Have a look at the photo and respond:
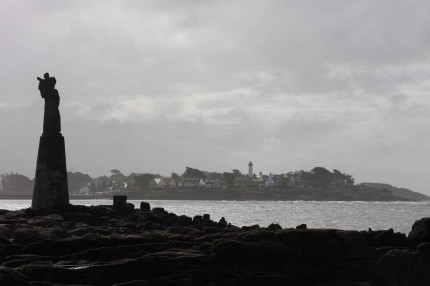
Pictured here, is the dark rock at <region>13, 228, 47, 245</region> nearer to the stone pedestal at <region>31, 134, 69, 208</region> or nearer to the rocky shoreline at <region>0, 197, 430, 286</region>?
the rocky shoreline at <region>0, 197, 430, 286</region>

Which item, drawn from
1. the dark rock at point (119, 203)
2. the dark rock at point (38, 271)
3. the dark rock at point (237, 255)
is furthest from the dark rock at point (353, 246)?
the dark rock at point (119, 203)

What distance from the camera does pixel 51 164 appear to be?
24.3 m

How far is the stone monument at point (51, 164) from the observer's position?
79.7ft

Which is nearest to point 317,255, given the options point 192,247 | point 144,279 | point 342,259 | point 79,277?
point 342,259

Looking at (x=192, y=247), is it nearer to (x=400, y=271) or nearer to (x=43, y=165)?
(x=400, y=271)

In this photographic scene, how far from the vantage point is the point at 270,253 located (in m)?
12.6

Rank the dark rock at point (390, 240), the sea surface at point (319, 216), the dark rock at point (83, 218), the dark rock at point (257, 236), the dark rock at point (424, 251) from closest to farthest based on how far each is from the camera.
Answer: the dark rock at point (257, 236)
the dark rock at point (424, 251)
the dark rock at point (390, 240)
the dark rock at point (83, 218)
the sea surface at point (319, 216)

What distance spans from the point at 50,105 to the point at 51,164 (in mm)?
2171

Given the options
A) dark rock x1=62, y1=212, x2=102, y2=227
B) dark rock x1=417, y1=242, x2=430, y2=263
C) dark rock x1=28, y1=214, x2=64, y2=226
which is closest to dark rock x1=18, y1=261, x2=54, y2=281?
dark rock x1=28, y1=214, x2=64, y2=226

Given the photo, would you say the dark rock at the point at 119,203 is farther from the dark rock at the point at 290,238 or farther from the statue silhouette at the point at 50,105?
the dark rock at the point at 290,238

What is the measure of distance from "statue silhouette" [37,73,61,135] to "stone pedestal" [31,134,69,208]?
330 mm

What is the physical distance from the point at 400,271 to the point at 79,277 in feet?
26.4

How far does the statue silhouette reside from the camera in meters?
24.7

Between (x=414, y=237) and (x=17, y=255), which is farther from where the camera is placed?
(x=414, y=237)
